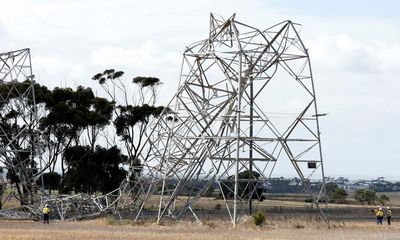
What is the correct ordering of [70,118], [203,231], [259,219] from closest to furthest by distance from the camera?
[203,231]
[259,219]
[70,118]

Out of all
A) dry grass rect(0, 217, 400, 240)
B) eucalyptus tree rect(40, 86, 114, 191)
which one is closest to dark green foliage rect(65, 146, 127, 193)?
eucalyptus tree rect(40, 86, 114, 191)

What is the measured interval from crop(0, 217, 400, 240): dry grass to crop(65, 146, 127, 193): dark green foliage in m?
37.4

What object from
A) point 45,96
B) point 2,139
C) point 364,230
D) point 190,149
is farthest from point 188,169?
point 45,96

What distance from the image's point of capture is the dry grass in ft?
134

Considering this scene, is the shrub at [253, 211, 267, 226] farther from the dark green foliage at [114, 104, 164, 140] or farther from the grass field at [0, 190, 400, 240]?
the dark green foliage at [114, 104, 164, 140]

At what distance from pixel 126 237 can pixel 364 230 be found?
16735 mm

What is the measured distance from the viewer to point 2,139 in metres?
81.1

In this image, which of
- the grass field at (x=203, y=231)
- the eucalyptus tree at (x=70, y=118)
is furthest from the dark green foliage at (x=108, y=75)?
the grass field at (x=203, y=231)

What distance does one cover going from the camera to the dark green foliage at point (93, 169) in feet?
309

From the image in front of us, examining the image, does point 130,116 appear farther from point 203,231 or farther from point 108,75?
point 203,231

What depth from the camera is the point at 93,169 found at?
9444 cm

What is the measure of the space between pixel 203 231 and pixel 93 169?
4933 centimetres

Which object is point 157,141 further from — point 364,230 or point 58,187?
point 58,187

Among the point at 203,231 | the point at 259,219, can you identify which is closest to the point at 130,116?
the point at 259,219
